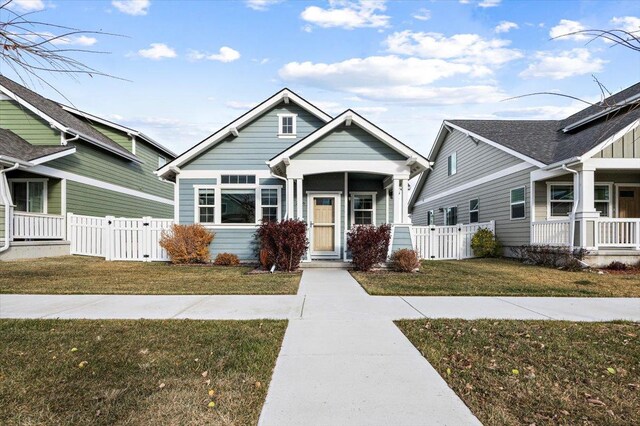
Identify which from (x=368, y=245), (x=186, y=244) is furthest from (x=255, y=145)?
(x=368, y=245)

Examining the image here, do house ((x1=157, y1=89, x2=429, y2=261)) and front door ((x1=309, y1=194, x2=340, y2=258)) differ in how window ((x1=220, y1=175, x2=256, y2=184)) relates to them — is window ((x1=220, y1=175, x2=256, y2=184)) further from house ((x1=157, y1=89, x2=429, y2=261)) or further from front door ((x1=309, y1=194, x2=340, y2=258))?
front door ((x1=309, y1=194, x2=340, y2=258))

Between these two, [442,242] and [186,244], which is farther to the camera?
[442,242]

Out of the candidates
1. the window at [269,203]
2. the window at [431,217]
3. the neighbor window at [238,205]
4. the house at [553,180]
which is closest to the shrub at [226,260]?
the neighbor window at [238,205]

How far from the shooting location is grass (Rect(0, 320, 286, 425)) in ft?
9.64

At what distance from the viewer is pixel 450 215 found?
2258 cm

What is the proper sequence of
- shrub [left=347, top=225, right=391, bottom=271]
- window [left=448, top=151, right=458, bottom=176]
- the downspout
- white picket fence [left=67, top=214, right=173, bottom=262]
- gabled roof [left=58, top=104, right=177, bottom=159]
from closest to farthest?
shrub [left=347, top=225, right=391, bottom=271], the downspout, white picket fence [left=67, top=214, right=173, bottom=262], gabled roof [left=58, top=104, right=177, bottom=159], window [left=448, top=151, right=458, bottom=176]

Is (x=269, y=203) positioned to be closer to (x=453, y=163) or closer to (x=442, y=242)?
(x=442, y=242)

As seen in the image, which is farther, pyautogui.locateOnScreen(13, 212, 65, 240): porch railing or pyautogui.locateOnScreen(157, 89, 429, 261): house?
pyautogui.locateOnScreen(157, 89, 429, 261): house

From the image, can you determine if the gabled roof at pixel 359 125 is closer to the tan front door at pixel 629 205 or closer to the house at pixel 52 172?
the house at pixel 52 172

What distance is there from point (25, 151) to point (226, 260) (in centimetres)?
875

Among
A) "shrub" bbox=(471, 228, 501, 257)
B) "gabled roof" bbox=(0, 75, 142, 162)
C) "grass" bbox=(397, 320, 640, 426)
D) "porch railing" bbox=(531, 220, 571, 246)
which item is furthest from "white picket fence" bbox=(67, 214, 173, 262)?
"porch railing" bbox=(531, 220, 571, 246)

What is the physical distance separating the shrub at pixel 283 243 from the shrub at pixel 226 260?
2270 millimetres

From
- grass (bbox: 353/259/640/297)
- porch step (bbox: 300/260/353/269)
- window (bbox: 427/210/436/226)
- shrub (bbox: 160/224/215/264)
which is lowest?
grass (bbox: 353/259/640/297)

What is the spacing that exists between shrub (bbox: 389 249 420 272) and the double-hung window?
6.67m
